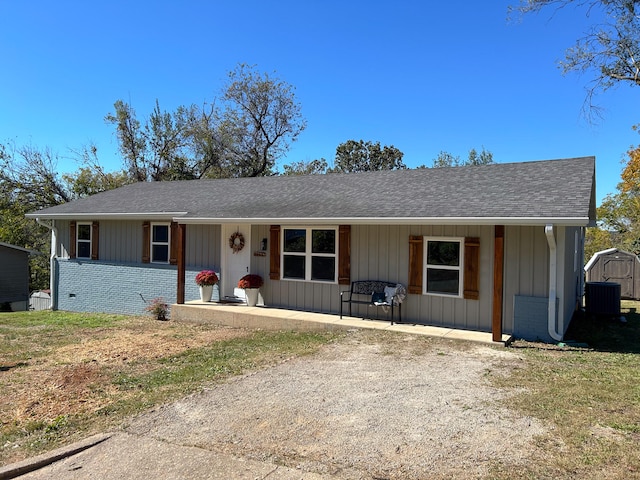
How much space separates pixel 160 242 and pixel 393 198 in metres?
6.88

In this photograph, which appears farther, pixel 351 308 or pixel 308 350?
pixel 351 308

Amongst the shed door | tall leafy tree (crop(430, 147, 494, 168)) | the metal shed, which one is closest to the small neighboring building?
the metal shed

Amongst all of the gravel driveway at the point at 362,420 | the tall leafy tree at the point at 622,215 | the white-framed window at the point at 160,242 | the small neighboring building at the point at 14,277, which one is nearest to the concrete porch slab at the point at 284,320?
the gravel driveway at the point at 362,420

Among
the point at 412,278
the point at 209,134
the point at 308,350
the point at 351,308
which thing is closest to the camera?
the point at 308,350

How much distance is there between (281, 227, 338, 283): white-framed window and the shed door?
36.6 feet

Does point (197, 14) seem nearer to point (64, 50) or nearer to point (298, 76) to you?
point (64, 50)

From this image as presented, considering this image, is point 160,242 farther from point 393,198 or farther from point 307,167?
point 307,167

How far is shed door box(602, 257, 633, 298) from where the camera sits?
1502cm

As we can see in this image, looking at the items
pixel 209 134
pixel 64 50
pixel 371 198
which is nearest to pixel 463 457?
pixel 371 198

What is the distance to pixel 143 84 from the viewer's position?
23438 millimetres

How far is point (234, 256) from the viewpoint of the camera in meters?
11.3

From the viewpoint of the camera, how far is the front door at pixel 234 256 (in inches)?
436

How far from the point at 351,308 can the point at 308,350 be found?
8.70ft

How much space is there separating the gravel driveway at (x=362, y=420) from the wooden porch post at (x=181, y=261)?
573cm
